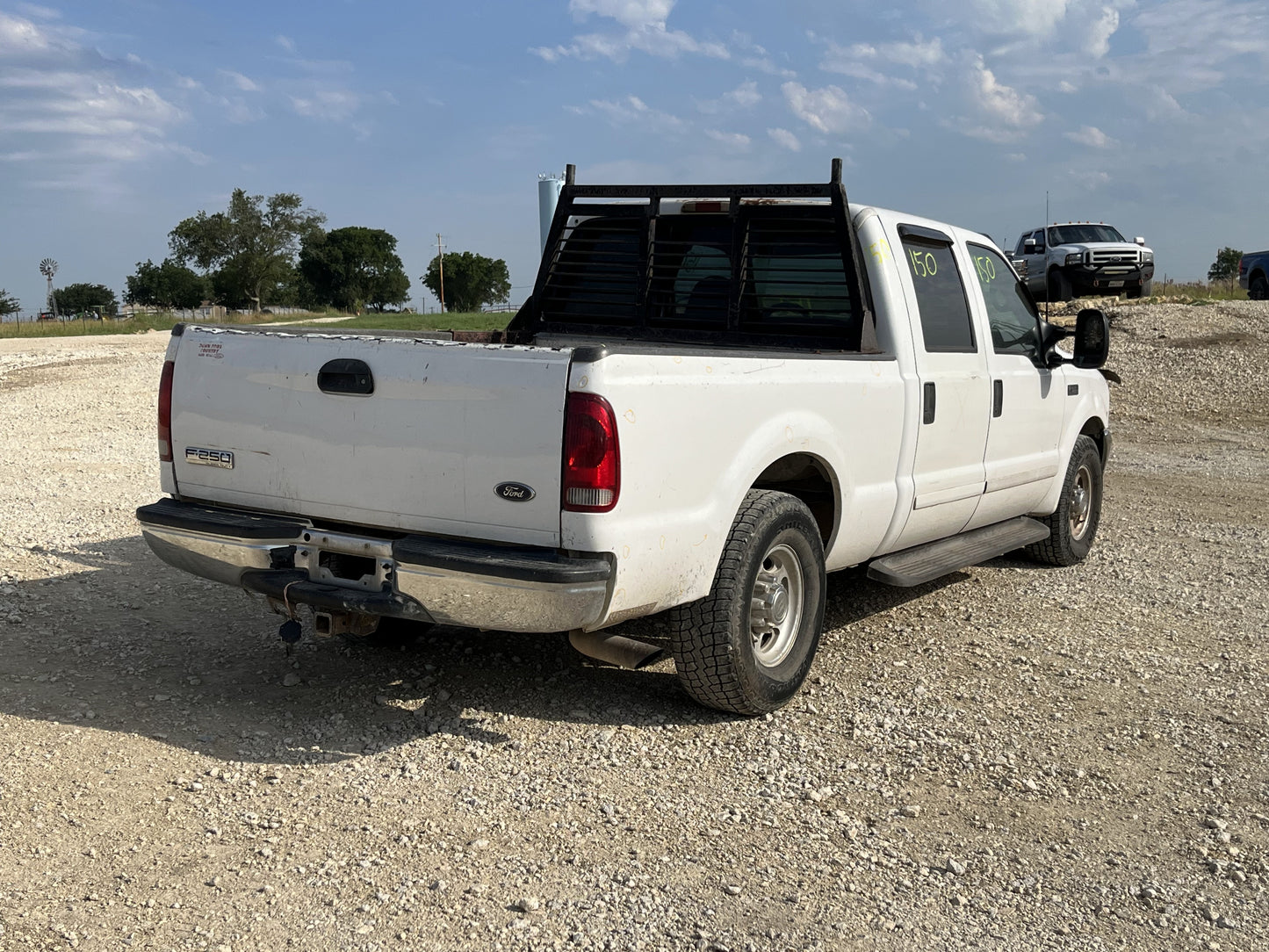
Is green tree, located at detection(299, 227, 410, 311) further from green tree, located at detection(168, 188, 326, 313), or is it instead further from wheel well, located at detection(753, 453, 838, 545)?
wheel well, located at detection(753, 453, 838, 545)

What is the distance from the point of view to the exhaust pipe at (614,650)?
15.1ft

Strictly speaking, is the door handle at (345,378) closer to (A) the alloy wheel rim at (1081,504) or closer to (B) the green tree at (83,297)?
(A) the alloy wheel rim at (1081,504)

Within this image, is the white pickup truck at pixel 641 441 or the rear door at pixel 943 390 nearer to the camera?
the white pickup truck at pixel 641 441

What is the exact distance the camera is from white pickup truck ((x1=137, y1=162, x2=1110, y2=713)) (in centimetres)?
407

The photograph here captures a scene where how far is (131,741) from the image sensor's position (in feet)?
15.1

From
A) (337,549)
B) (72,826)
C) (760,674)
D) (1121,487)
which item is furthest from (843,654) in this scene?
(1121,487)

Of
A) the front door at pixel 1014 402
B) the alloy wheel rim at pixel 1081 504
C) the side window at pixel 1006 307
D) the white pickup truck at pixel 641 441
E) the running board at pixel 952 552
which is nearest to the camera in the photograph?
the white pickup truck at pixel 641 441

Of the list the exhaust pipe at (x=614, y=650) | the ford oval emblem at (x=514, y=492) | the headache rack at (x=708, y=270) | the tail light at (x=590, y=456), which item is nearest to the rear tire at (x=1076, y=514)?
the headache rack at (x=708, y=270)

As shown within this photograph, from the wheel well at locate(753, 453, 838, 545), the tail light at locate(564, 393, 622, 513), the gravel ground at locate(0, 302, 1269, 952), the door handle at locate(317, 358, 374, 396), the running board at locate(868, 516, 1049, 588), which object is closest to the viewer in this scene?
the gravel ground at locate(0, 302, 1269, 952)

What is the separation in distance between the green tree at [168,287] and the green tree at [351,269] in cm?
982

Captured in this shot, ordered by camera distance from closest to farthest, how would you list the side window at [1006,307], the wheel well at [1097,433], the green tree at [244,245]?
the side window at [1006,307]
the wheel well at [1097,433]
the green tree at [244,245]

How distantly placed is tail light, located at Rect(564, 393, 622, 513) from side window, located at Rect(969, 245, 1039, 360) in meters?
3.39

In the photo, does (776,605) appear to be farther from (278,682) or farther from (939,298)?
(278,682)

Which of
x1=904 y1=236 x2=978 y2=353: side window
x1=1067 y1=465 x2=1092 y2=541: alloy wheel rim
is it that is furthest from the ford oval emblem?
x1=1067 y1=465 x2=1092 y2=541: alloy wheel rim
